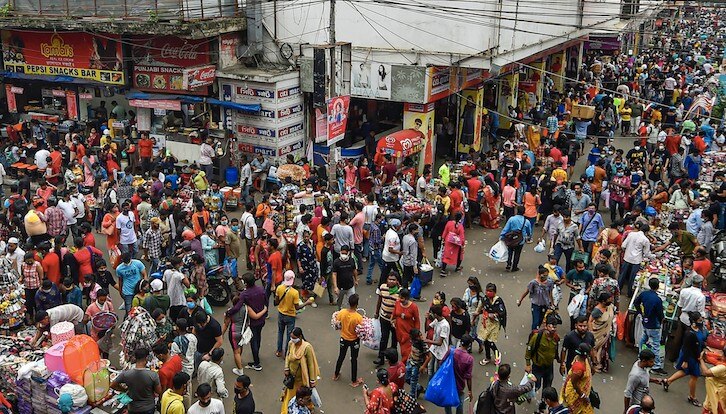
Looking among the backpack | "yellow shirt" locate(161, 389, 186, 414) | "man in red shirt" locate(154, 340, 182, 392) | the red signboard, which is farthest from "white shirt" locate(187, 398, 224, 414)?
the red signboard

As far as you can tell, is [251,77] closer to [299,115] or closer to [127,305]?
[299,115]

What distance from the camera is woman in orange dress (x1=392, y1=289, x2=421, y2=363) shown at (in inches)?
371

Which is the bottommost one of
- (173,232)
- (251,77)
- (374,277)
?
(374,277)

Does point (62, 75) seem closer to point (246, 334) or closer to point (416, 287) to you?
point (416, 287)

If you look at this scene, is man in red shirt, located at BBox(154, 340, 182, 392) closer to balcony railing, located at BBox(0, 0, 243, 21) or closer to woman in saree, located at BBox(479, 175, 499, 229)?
woman in saree, located at BBox(479, 175, 499, 229)

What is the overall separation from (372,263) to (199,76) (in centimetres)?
907

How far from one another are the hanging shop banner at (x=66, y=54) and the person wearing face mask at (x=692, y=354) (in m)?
17.1

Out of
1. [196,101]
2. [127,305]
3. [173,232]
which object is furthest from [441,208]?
[196,101]

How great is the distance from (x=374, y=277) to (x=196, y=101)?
9423 millimetres

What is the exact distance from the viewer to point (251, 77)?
1941 cm

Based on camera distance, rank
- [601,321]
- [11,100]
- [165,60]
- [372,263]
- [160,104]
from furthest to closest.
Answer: [11,100], [160,104], [165,60], [372,263], [601,321]

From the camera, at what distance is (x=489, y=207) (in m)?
16.3

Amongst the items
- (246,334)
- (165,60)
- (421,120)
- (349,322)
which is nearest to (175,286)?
(246,334)

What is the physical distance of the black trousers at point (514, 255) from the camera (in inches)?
544
